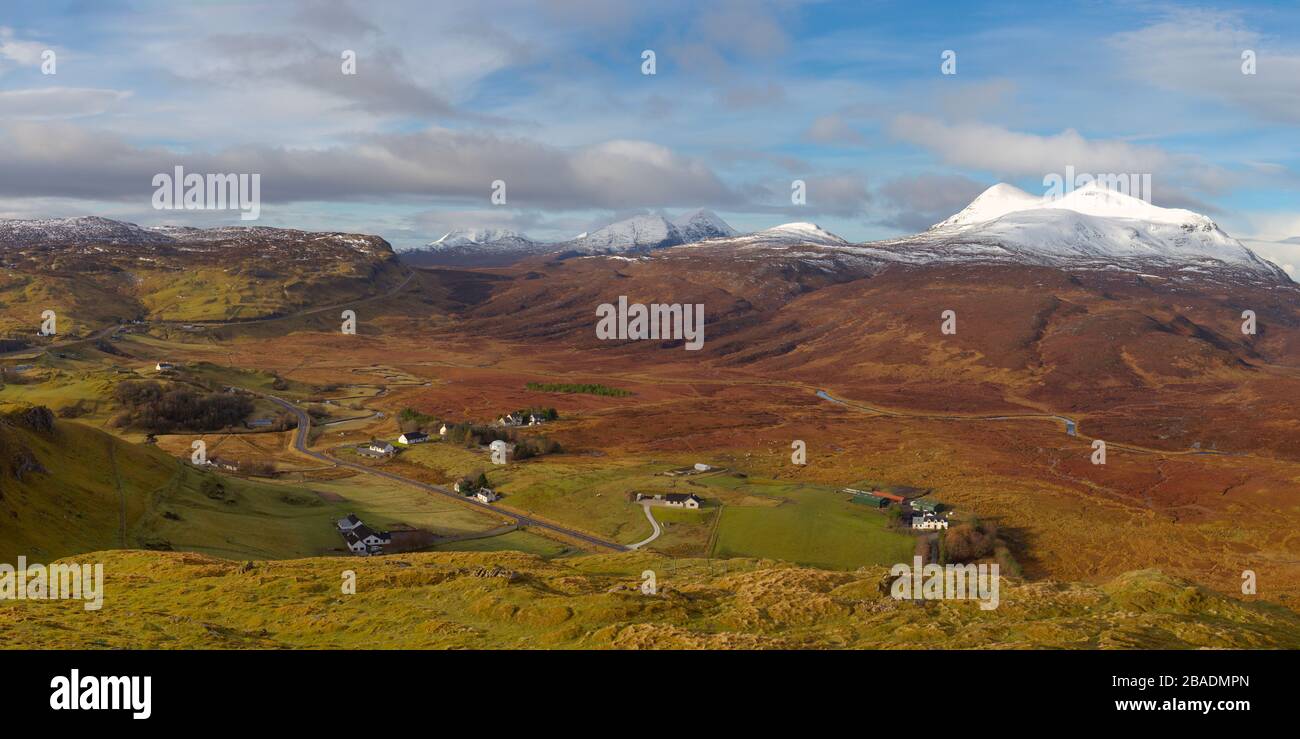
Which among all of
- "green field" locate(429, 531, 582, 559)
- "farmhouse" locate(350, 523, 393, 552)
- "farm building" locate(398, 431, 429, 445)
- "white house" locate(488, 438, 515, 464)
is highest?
"farm building" locate(398, 431, 429, 445)

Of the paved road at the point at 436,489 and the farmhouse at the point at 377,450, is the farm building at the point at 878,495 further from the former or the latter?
the farmhouse at the point at 377,450

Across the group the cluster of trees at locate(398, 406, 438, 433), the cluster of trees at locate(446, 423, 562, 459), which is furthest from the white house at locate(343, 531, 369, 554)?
the cluster of trees at locate(398, 406, 438, 433)

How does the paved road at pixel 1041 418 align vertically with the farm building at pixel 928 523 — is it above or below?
above

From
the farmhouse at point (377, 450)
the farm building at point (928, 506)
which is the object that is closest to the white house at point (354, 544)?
the farmhouse at point (377, 450)

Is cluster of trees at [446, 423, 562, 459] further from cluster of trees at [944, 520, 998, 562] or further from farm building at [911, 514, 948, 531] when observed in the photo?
cluster of trees at [944, 520, 998, 562]
